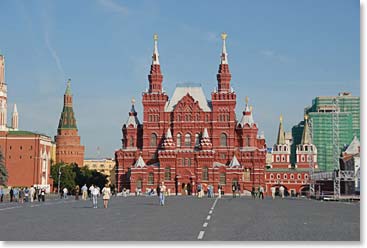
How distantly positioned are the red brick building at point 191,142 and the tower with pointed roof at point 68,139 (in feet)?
189

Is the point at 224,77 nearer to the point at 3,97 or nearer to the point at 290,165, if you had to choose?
the point at 3,97

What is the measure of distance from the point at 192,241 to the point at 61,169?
102m

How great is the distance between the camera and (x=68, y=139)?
156 m

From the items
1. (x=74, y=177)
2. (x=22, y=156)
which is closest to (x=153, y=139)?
(x=22, y=156)

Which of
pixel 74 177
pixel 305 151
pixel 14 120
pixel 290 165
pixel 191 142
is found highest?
pixel 14 120

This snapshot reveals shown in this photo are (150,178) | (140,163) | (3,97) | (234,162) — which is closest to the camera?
(234,162)

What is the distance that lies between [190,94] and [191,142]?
27.6 ft

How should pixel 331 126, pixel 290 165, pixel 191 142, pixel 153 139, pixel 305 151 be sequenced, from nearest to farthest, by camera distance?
1. pixel 191 142
2. pixel 153 139
3. pixel 331 126
4. pixel 305 151
5. pixel 290 165

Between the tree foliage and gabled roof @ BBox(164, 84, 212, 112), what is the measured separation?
24.8 metres

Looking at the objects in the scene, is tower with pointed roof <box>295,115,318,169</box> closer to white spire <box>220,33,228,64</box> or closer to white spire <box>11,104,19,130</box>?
white spire <box>220,33,228,64</box>

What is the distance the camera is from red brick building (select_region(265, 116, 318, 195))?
438 ft

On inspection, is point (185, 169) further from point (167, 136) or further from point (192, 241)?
point (192, 241)

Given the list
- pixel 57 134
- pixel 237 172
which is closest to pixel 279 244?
pixel 237 172

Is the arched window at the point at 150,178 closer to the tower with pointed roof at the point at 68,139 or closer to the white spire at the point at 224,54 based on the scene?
the white spire at the point at 224,54
